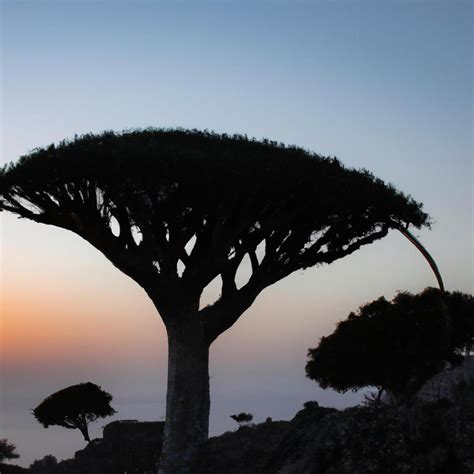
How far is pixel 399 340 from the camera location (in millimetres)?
38156

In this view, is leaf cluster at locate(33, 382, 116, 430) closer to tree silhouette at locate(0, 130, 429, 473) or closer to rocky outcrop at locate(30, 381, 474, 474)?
tree silhouette at locate(0, 130, 429, 473)

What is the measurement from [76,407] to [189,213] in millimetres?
24454

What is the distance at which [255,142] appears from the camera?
22.8 metres

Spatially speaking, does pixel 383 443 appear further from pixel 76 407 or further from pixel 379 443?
pixel 76 407

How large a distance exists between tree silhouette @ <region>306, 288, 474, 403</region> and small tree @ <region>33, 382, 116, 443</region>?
1399 cm

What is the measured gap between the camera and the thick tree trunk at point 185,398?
64.5ft

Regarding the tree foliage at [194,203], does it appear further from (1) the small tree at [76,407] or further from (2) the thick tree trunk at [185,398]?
(1) the small tree at [76,407]

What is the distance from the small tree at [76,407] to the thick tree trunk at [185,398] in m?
23.3

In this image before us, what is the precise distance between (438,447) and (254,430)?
48.1 feet

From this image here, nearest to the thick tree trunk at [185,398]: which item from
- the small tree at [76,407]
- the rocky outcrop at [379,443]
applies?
the rocky outcrop at [379,443]

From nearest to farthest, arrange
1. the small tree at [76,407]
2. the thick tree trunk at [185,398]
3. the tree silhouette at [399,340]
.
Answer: the thick tree trunk at [185,398]
the tree silhouette at [399,340]
the small tree at [76,407]

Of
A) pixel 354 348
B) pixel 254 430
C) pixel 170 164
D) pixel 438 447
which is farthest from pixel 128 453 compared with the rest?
pixel 438 447

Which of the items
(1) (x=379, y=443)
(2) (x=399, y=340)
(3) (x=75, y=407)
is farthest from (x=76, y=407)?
(1) (x=379, y=443)

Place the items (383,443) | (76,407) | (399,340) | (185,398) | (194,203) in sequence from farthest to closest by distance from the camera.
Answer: (76,407) → (399,340) → (194,203) → (185,398) → (383,443)
